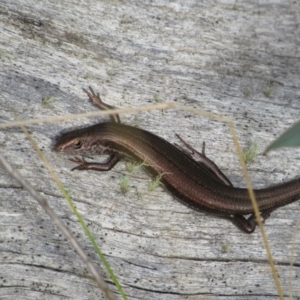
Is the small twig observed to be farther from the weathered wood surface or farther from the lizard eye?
the lizard eye

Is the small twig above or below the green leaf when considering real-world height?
below

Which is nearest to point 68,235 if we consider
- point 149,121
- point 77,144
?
point 77,144

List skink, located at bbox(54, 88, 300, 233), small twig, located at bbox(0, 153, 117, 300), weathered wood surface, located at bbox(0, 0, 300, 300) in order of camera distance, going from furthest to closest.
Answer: skink, located at bbox(54, 88, 300, 233)
weathered wood surface, located at bbox(0, 0, 300, 300)
small twig, located at bbox(0, 153, 117, 300)

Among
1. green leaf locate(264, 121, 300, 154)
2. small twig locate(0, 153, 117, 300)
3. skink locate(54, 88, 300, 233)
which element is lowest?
small twig locate(0, 153, 117, 300)

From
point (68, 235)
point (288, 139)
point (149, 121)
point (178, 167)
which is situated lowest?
point (68, 235)

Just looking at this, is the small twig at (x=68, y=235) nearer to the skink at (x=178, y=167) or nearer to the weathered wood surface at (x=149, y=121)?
the weathered wood surface at (x=149, y=121)

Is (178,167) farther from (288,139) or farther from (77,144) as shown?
(288,139)

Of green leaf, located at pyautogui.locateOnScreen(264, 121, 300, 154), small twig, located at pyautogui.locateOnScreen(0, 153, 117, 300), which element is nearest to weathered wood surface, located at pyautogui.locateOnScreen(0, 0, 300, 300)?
small twig, located at pyautogui.locateOnScreen(0, 153, 117, 300)

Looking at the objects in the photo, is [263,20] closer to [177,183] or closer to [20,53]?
[177,183]
